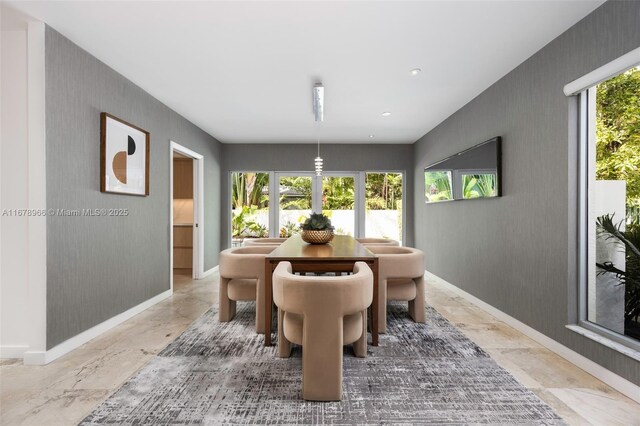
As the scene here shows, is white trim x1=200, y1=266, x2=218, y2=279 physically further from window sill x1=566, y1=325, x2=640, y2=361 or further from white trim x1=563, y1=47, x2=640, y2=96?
white trim x1=563, y1=47, x2=640, y2=96

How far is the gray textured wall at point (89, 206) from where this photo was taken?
2568mm

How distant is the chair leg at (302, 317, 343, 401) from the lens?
1.89 meters

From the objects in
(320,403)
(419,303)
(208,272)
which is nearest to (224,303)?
(320,403)

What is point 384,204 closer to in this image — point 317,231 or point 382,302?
point 317,231

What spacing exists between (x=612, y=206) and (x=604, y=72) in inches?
36.0

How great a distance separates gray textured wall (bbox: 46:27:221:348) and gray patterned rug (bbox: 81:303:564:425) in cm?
90

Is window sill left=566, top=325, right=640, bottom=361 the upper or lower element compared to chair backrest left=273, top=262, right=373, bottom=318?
lower

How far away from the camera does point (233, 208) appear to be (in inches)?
268

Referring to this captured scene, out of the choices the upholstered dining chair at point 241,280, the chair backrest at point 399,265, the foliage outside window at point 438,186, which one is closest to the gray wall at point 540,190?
the foliage outside window at point 438,186

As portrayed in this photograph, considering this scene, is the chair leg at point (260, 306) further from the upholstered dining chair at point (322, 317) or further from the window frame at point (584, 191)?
the window frame at point (584, 191)

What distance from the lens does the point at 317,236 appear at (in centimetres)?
334

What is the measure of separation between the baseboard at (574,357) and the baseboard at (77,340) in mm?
3882

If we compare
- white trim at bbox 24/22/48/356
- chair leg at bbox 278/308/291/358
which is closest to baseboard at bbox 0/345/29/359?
white trim at bbox 24/22/48/356

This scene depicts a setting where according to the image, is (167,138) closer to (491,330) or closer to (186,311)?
(186,311)
